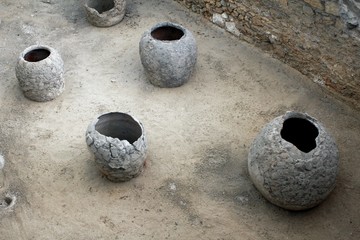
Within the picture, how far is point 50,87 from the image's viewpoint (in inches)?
252

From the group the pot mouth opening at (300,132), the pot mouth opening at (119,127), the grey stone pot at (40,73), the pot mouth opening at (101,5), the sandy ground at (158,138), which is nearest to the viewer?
the sandy ground at (158,138)

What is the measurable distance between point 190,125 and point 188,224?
4.83 feet

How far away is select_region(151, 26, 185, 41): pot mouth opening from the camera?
22.0 feet

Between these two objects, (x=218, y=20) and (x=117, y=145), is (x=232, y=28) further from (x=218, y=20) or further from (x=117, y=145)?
(x=117, y=145)

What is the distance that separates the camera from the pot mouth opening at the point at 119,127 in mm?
5503

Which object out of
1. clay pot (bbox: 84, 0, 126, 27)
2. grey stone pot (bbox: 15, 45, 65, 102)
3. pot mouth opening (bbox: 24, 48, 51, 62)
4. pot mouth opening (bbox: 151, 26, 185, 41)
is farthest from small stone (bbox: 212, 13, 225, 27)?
pot mouth opening (bbox: 24, 48, 51, 62)

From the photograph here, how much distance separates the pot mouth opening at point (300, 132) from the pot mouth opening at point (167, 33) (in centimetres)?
218

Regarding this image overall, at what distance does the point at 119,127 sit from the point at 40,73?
4.73 feet

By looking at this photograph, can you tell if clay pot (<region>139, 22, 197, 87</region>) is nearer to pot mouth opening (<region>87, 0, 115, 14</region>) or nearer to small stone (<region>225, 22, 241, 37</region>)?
small stone (<region>225, 22, 241, 37</region>)

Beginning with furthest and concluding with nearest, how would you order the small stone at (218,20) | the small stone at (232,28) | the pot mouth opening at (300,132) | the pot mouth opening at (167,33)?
the small stone at (218,20)
the small stone at (232,28)
the pot mouth opening at (167,33)
the pot mouth opening at (300,132)

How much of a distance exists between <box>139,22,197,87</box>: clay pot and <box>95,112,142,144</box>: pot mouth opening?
1.19 meters

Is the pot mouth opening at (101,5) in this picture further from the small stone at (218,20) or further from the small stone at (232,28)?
the small stone at (232,28)

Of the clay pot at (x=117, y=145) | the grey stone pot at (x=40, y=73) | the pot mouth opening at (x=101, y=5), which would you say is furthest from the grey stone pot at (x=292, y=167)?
the pot mouth opening at (x=101, y=5)

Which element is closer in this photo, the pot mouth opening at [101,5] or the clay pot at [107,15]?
the clay pot at [107,15]
